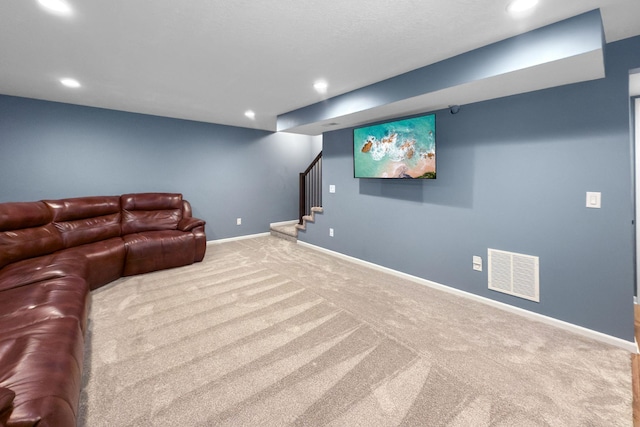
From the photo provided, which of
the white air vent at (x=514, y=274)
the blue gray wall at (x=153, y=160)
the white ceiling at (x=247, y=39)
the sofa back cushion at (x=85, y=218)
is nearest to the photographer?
the white ceiling at (x=247, y=39)

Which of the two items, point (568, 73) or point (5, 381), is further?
point (568, 73)

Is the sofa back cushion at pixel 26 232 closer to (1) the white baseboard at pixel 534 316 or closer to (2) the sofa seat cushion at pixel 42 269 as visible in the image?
(2) the sofa seat cushion at pixel 42 269

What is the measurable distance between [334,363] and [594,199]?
2.40 meters

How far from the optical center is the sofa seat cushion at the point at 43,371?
98cm

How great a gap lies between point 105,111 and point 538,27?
17.3 feet

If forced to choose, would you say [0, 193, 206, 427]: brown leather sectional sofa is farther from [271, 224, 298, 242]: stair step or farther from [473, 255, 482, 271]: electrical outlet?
[473, 255, 482, 271]: electrical outlet

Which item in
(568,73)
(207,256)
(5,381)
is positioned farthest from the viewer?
(207,256)

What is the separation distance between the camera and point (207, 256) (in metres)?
4.38

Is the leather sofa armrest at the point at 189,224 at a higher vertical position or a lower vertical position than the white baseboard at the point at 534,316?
higher

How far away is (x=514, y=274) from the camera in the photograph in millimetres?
2566

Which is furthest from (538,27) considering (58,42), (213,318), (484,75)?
(58,42)

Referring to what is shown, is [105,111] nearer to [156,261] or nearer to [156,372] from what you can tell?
[156,261]

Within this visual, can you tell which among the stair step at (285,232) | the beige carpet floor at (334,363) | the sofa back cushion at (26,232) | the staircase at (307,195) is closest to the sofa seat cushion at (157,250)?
the beige carpet floor at (334,363)

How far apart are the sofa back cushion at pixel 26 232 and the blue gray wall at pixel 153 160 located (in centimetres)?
87
